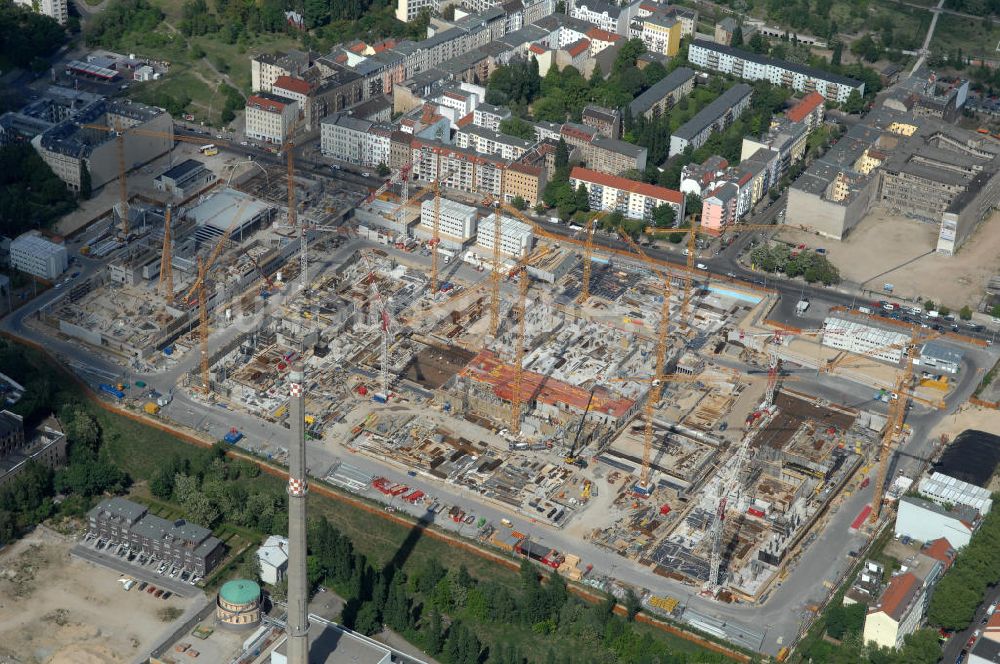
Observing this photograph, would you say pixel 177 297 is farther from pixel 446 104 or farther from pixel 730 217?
pixel 730 217

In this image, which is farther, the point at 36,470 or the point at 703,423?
the point at 703,423

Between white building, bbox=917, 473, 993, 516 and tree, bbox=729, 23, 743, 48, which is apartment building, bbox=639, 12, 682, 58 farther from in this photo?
white building, bbox=917, 473, 993, 516

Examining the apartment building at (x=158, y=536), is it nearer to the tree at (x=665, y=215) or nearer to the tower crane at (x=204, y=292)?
the tower crane at (x=204, y=292)

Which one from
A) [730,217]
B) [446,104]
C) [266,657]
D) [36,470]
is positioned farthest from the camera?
[446,104]

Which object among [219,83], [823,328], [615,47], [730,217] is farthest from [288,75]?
[823,328]

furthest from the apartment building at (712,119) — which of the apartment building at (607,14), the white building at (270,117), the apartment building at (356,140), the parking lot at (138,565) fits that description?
the parking lot at (138,565)
